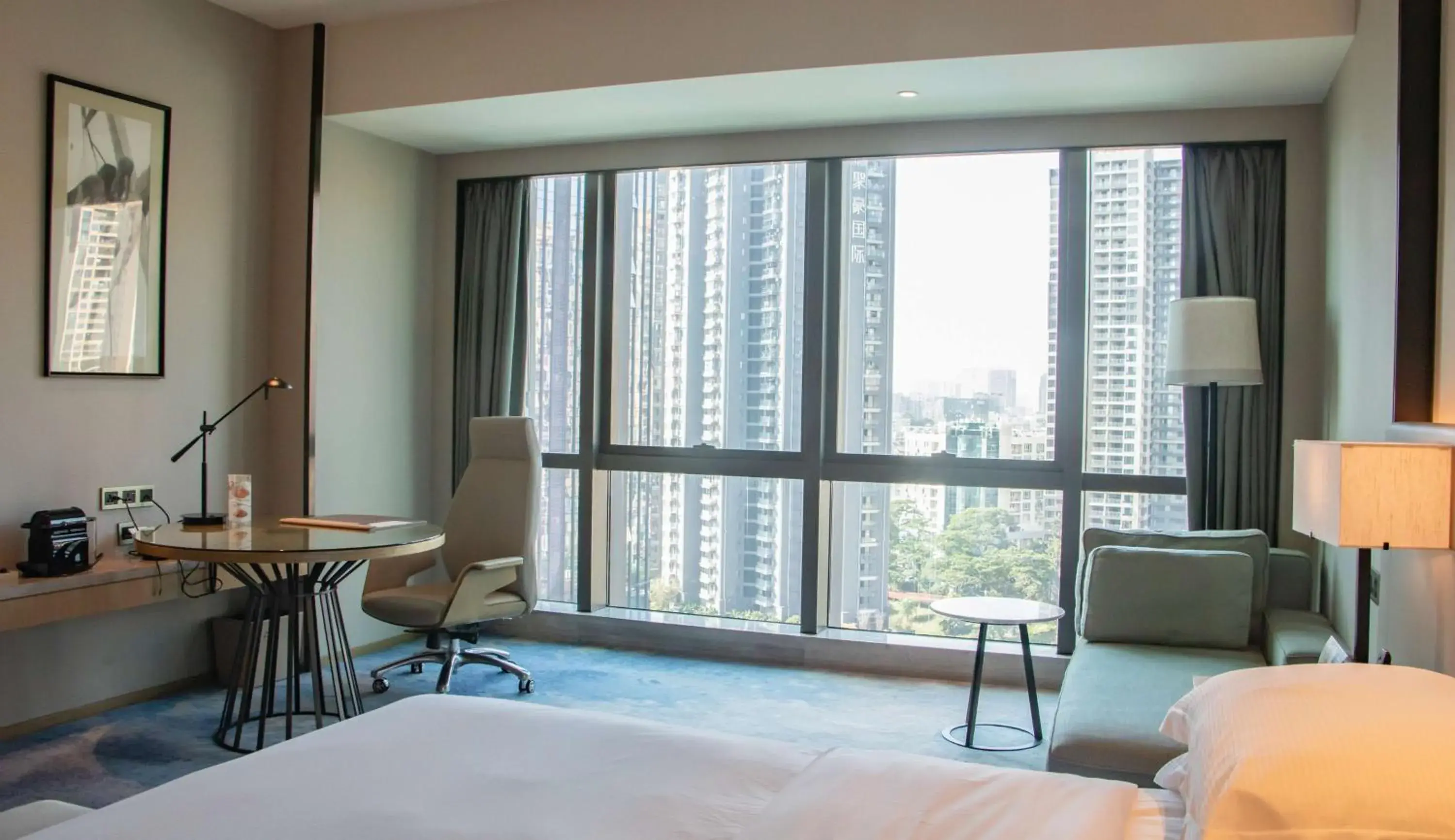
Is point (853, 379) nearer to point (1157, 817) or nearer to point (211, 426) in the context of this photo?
point (211, 426)

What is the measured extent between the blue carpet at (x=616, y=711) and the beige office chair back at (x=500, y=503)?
0.53 metres

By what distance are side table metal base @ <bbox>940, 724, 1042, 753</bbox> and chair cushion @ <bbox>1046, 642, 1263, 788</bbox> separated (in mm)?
450

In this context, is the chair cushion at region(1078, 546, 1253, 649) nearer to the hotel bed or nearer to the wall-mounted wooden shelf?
the hotel bed

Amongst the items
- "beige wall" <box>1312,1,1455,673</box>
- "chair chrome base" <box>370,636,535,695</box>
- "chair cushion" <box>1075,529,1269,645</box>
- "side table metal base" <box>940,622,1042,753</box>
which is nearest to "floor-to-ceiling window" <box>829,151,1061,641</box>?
"chair cushion" <box>1075,529,1269,645</box>

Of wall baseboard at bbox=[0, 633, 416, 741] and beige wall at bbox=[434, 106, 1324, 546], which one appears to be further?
beige wall at bbox=[434, 106, 1324, 546]

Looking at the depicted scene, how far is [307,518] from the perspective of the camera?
4223 millimetres

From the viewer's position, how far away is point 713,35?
4336 mm

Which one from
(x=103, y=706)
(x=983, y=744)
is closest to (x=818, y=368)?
(x=983, y=744)

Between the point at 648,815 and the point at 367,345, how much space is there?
4084mm

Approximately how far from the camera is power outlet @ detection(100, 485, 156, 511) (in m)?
4.29

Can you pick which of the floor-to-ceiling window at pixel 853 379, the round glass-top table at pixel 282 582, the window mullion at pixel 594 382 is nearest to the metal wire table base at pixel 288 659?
the round glass-top table at pixel 282 582

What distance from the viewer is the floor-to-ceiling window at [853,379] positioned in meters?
4.86

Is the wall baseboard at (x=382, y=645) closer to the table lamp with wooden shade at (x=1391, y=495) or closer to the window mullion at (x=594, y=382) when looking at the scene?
the window mullion at (x=594, y=382)

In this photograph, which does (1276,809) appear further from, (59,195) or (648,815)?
(59,195)
